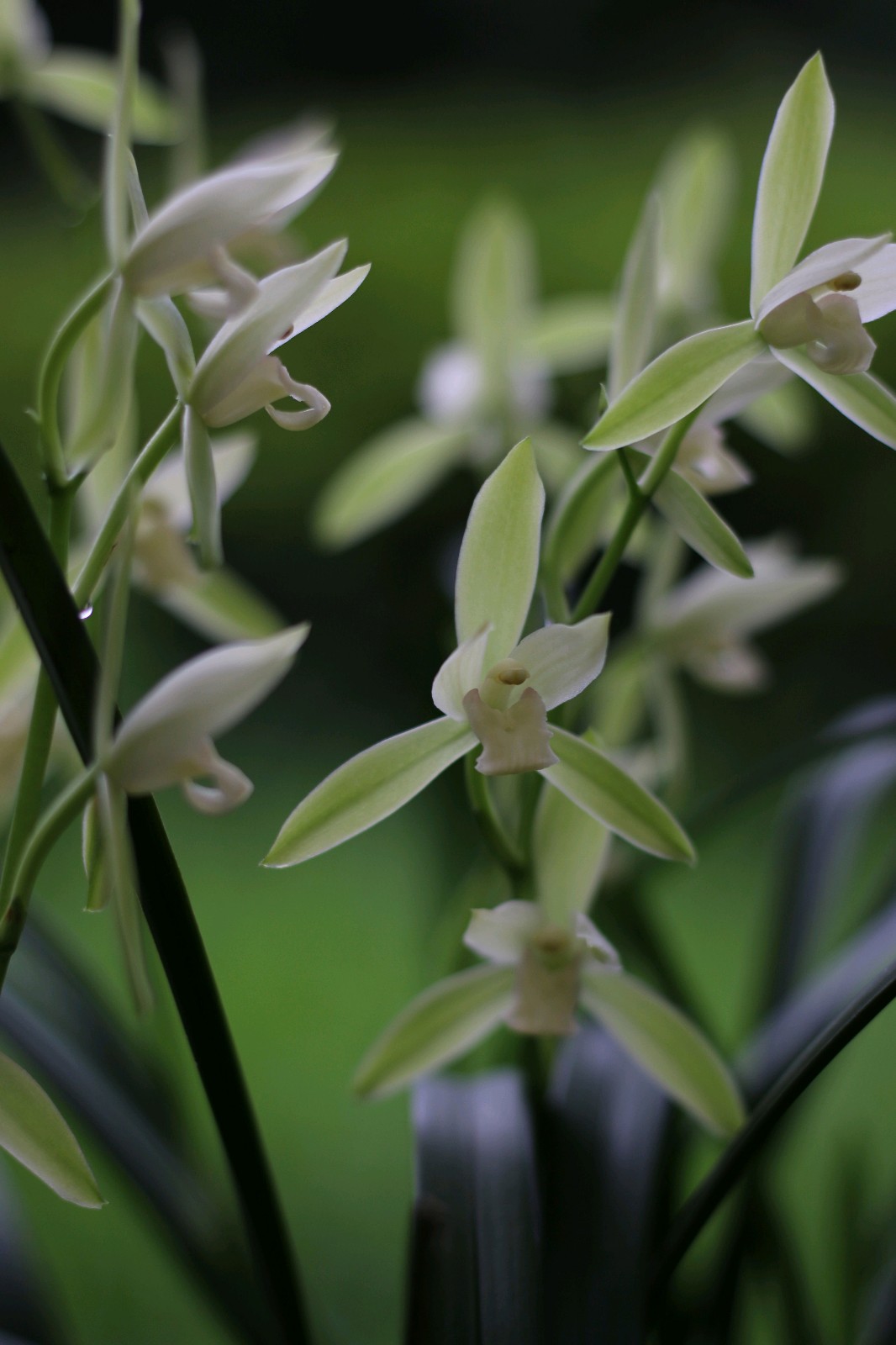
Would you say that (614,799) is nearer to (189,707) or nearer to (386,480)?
(189,707)

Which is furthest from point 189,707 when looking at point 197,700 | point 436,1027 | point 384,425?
point 384,425

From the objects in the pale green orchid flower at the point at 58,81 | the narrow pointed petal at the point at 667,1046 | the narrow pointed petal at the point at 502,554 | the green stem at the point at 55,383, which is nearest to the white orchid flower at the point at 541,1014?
the narrow pointed petal at the point at 667,1046

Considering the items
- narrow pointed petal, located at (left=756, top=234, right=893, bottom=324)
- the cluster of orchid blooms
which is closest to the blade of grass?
the cluster of orchid blooms

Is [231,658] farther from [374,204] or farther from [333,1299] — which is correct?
[374,204]

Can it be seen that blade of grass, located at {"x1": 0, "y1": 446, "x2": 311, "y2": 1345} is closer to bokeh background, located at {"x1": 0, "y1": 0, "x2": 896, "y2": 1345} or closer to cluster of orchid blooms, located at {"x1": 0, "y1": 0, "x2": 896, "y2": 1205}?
cluster of orchid blooms, located at {"x1": 0, "y1": 0, "x2": 896, "y2": 1205}

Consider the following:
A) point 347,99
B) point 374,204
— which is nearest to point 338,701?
point 374,204

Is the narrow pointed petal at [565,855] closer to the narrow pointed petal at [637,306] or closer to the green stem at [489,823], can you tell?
the green stem at [489,823]

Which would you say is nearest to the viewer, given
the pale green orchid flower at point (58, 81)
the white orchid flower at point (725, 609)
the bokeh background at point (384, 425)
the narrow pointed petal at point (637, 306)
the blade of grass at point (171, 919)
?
the blade of grass at point (171, 919)

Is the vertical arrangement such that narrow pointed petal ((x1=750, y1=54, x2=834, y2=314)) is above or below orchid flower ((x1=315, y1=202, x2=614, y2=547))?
above
